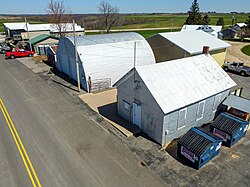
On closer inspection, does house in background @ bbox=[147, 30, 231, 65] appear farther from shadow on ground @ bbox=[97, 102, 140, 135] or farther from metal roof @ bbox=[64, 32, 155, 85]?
shadow on ground @ bbox=[97, 102, 140, 135]

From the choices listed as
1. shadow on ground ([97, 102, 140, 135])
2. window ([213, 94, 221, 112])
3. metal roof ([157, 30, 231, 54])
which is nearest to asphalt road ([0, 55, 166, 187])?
shadow on ground ([97, 102, 140, 135])

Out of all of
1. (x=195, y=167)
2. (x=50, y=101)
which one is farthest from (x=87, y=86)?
(x=195, y=167)

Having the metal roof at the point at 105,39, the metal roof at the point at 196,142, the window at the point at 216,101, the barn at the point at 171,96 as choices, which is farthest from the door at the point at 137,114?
the metal roof at the point at 105,39

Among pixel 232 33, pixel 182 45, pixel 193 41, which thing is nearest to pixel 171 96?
pixel 182 45

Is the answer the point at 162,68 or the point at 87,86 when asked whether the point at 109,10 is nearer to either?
the point at 87,86

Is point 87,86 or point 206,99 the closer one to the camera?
point 206,99

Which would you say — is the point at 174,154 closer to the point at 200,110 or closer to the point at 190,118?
the point at 190,118
